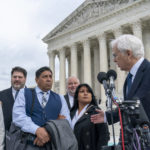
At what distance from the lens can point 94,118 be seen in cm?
314

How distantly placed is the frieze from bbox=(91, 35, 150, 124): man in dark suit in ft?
84.7

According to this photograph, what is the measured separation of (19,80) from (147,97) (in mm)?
3477

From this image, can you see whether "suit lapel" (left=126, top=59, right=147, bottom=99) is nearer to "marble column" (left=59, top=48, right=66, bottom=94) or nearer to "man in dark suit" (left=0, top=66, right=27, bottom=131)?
"man in dark suit" (left=0, top=66, right=27, bottom=131)

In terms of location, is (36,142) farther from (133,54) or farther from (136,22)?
(136,22)

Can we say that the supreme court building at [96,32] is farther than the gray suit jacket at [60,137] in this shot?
Yes

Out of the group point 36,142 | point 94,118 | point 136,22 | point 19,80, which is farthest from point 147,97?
point 136,22

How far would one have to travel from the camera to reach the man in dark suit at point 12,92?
486 centimetres

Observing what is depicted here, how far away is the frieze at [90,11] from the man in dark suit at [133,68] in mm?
25808

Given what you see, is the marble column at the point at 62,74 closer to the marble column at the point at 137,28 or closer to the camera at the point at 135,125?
the marble column at the point at 137,28

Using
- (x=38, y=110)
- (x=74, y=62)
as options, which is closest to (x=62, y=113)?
(x=38, y=110)

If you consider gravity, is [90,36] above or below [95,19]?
below

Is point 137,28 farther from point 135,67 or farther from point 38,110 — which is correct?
point 38,110

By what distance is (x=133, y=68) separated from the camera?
3201 mm

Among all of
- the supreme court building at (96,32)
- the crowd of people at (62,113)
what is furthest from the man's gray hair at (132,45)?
the supreme court building at (96,32)
